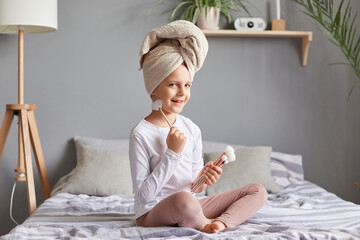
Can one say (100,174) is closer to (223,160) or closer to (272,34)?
(223,160)

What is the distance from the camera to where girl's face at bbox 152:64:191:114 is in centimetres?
201

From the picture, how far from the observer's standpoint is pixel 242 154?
307 centimetres

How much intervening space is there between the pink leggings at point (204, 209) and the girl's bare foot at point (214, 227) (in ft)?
0.08

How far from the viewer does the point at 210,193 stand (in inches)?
115

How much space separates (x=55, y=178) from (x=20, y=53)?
85 centimetres

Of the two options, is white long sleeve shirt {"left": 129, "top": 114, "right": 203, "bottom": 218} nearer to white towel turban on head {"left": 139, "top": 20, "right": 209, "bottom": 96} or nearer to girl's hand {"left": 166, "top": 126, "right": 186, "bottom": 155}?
girl's hand {"left": 166, "top": 126, "right": 186, "bottom": 155}

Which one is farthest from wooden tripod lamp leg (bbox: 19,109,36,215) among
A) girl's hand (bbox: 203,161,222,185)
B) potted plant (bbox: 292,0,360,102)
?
potted plant (bbox: 292,0,360,102)

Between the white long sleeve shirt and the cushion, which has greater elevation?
the white long sleeve shirt

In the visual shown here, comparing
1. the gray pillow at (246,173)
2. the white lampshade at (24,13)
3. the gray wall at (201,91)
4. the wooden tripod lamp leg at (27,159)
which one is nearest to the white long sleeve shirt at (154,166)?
the gray pillow at (246,173)

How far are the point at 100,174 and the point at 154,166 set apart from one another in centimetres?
105

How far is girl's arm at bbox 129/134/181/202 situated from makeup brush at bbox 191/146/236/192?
131 millimetres

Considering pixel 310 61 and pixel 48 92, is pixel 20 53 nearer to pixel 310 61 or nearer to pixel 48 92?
pixel 48 92

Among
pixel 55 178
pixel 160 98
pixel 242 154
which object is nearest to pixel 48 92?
pixel 55 178

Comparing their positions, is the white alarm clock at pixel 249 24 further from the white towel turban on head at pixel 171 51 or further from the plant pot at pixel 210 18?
the white towel turban on head at pixel 171 51
